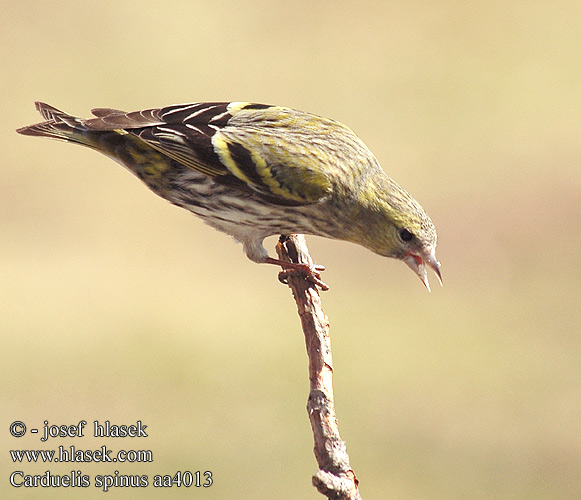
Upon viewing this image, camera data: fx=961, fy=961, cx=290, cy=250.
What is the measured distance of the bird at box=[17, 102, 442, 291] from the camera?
238 inches

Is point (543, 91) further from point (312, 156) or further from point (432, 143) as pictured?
point (312, 156)

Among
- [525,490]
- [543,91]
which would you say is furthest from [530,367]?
[543,91]

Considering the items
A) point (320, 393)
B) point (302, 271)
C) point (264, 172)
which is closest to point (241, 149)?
point (264, 172)

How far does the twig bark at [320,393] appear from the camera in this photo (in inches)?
173

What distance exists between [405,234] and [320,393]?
4.50 ft

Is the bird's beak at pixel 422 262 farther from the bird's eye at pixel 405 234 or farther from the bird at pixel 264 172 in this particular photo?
the bird's eye at pixel 405 234

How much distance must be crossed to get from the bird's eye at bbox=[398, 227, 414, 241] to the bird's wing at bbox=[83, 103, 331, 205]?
0.53 metres

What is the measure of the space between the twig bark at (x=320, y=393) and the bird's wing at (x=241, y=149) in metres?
0.63

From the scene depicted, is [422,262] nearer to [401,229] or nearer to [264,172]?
[401,229]

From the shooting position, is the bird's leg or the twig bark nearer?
the twig bark

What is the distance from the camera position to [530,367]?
1377 centimetres

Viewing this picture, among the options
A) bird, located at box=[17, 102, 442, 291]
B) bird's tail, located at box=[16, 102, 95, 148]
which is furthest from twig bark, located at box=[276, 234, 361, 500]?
bird's tail, located at box=[16, 102, 95, 148]

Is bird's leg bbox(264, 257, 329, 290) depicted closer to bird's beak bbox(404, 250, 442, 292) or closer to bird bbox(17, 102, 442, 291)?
bird bbox(17, 102, 442, 291)

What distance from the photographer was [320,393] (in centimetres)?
514
